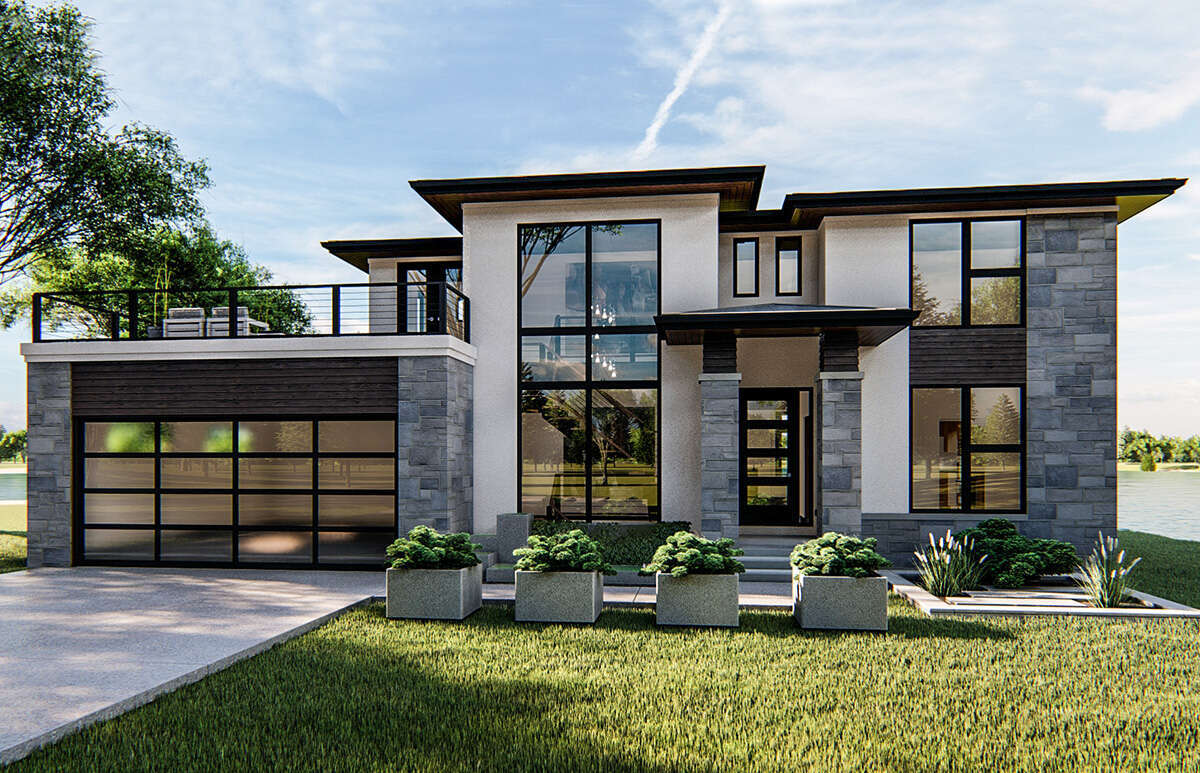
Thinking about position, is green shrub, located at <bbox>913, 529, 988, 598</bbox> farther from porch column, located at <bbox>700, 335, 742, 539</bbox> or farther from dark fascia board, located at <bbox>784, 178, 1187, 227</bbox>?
dark fascia board, located at <bbox>784, 178, 1187, 227</bbox>

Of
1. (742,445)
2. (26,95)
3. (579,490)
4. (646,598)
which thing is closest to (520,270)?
(579,490)

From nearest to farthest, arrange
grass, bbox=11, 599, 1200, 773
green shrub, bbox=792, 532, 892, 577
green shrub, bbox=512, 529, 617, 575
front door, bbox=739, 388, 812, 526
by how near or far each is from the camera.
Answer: grass, bbox=11, 599, 1200, 773
green shrub, bbox=792, 532, 892, 577
green shrub, bbox=512, 529, 617, 575
front door, bbox=739, 388, 812, 526

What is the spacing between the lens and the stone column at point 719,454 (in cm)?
1234

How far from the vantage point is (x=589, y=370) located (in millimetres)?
13992

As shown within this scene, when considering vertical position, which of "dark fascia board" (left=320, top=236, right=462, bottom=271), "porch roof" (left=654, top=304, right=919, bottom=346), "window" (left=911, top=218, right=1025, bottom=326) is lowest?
"porch roof" (left=654, top=304, right=919, bottom=346)

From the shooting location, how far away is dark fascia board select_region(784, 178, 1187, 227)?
12.6 metres

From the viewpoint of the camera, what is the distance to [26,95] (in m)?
16.9

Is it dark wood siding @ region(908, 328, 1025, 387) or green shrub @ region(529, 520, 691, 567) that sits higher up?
dark wood siding @ region(908, 328, 1025, 387)

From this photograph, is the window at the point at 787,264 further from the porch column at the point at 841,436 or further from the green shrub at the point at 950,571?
the green shrub at the point at 950,571

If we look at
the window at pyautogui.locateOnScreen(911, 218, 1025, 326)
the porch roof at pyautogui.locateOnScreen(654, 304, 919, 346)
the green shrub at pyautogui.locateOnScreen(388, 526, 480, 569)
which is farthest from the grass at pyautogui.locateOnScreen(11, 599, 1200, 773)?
the window at pyautogui.locateOnScreen(911, 218, 1025, 326)

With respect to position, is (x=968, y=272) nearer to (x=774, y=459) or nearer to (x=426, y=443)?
(x=774, y=459)

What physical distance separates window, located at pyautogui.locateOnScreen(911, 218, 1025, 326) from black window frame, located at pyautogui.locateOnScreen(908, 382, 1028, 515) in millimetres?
1165

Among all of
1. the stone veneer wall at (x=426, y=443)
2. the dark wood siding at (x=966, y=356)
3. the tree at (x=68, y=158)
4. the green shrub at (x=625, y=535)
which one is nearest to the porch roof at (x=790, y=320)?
the dark wood siding at (x=966, y=356)

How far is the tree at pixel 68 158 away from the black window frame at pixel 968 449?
19.0 meters
